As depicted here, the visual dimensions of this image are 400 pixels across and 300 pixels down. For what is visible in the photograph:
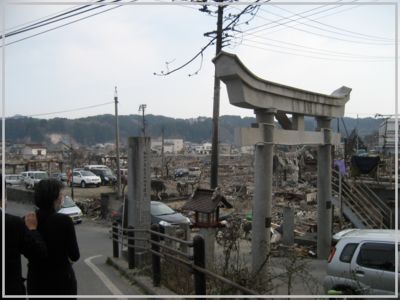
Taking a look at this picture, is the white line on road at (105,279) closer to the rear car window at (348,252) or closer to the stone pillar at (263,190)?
the stone pillar at (263,190)

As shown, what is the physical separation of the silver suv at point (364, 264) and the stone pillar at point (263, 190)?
57.4 inches

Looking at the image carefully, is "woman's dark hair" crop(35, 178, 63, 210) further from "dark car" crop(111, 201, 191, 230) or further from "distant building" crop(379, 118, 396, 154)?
"dark car" crop(111, 201, 191, 230)

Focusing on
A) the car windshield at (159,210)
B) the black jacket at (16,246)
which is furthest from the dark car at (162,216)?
the black jacket at (16,246)

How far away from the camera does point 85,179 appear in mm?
39656

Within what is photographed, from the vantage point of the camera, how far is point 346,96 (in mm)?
12422

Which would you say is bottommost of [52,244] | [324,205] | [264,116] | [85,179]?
[85,179]

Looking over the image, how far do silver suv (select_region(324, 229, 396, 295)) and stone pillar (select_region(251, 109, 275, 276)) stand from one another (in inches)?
57.4

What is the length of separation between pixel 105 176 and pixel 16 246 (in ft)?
132

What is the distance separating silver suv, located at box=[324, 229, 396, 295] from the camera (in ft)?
23.5

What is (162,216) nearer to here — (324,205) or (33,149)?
(324,205)

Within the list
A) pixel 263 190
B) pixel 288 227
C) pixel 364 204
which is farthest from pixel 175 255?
pixel 364 204

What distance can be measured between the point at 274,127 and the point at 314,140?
2.81 m

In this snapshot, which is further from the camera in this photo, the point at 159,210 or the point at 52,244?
the point at 159,210

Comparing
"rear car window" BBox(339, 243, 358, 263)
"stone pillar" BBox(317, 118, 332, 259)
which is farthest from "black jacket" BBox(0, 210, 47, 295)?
"stone pillar" BBox(317, 118, 332, 259)
